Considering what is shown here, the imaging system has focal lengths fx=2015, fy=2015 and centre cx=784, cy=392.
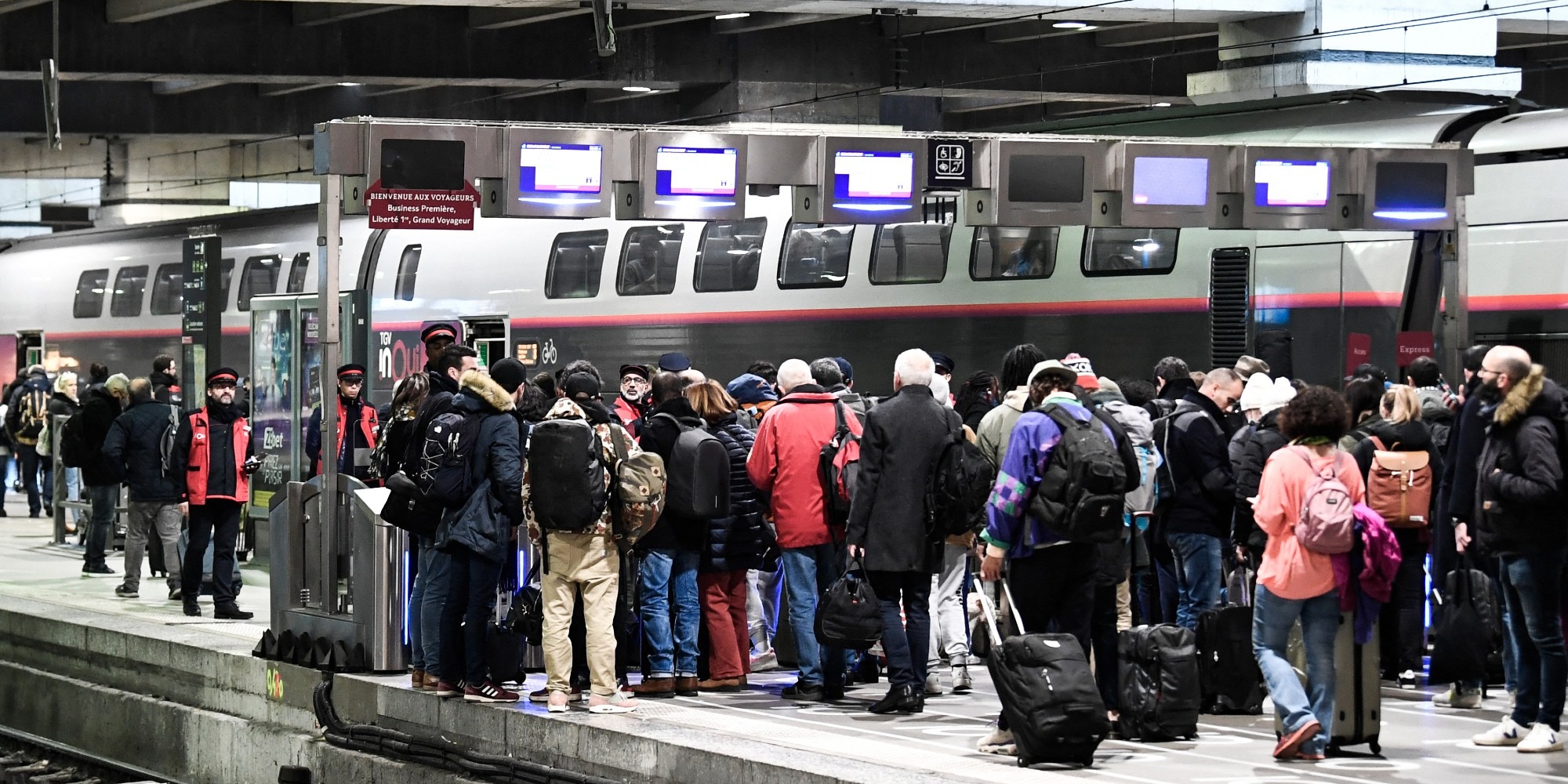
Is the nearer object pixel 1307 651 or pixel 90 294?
pixel 1307 651

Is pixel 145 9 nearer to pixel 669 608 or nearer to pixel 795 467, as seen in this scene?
pixel 669 608

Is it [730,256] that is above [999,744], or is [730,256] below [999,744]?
above

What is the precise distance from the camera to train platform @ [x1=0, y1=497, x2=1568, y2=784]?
352 inches

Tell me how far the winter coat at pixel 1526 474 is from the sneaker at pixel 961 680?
3.09 meters

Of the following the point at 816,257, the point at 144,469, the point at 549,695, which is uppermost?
the point at 816,257

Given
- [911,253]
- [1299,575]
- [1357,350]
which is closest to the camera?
[1299,575]

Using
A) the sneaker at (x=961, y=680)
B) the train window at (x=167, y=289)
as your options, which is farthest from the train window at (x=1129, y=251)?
the train window at (x=167, y=289)

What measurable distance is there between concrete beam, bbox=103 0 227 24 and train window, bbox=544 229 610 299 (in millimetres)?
4964

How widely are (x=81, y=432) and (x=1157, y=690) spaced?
11.5 metres

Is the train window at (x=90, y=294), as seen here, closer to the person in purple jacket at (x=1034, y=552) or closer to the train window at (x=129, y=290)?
the train window at (x=129, y=290)

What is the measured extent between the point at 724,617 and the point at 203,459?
5.98m

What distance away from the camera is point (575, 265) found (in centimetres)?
2425

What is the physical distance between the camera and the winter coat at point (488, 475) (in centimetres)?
1072

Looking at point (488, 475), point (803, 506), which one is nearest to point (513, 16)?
point (488, 475)
